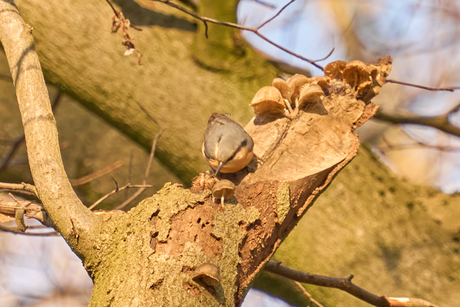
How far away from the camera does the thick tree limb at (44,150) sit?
3.40ft

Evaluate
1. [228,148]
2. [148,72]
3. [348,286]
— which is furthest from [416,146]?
[228,148]

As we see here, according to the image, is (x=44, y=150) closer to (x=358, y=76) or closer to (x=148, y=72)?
(x=148, y=72)

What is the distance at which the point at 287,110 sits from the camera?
5.26ft

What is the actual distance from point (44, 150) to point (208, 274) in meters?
0.62

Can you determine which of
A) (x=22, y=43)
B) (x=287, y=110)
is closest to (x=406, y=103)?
(x=287, y=110)

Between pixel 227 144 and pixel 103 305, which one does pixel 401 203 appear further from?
pixel 103 305

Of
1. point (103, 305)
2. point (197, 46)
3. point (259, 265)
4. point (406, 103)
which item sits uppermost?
point (406, 103)

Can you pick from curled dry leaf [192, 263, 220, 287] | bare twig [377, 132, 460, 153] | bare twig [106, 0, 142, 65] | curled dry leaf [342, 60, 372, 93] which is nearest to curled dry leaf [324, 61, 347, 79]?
curled dry leaf [342, 60, 372, 93]

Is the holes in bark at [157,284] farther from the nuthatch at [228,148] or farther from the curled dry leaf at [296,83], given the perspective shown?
the curled dry leaf at [296,83]

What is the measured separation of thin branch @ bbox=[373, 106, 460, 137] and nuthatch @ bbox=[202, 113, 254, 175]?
1.61 metres

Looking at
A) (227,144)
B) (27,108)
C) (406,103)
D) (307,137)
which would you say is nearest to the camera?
(27,108)

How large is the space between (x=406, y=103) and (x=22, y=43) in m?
3.57

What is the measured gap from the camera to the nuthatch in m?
1.26

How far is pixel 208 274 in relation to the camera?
0.93 metres
